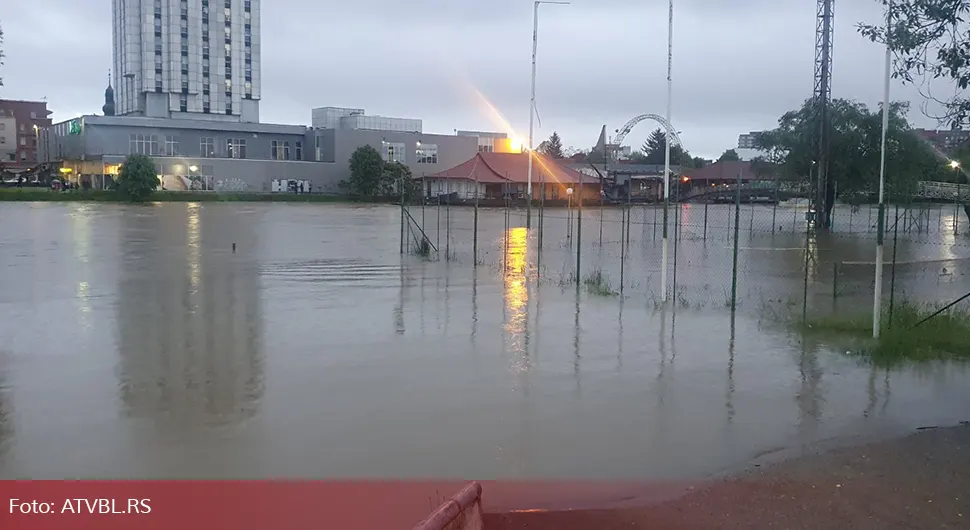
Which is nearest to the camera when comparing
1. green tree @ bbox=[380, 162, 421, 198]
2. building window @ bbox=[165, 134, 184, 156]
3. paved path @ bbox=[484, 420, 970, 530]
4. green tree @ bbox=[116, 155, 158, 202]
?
paved path @ bbox=[484, 420, 970, 530]

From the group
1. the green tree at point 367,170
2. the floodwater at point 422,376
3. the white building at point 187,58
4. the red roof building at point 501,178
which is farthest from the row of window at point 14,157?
the floodwater at point 422,376

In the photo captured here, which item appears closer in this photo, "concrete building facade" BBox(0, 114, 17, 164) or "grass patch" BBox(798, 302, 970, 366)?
"grass patch" BBox(798, 302, 970, 366)

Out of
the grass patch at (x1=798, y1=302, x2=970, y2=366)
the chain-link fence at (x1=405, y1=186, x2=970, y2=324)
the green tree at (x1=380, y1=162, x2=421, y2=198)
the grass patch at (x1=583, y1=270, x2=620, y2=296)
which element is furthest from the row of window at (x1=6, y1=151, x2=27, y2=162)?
the grass patch at (x1=798, y1=302, x2=970, y2=366)

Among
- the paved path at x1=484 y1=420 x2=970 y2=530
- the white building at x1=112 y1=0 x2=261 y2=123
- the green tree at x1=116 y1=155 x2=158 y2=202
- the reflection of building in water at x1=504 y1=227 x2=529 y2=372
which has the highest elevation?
the white building at x1=112 y1=0 x2=261 y2=123

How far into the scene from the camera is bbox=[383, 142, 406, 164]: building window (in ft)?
306

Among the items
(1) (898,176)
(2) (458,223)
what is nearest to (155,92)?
(2) (458,223)

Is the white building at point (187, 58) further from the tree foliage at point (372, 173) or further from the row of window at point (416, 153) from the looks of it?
the tree foliage at point (372, 173)

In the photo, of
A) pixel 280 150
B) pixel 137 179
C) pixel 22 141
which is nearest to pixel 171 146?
pixel 280 150

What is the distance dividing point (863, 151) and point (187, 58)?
286ft

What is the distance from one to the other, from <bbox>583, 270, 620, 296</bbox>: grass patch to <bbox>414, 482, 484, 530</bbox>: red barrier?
13327mm

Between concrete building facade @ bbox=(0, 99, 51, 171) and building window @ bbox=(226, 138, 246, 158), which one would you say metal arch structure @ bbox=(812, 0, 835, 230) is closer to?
building window @ bbox=(226, 138, 246, 158)

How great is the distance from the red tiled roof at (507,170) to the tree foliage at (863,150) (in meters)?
27.7

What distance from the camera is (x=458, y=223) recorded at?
156ft

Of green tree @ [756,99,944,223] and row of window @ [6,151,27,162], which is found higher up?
row of window @ [6,151,27,162]
